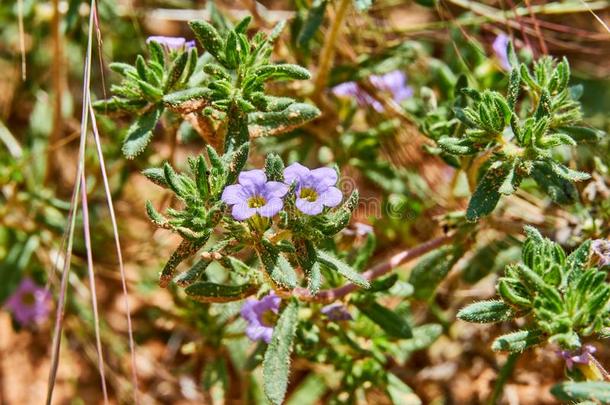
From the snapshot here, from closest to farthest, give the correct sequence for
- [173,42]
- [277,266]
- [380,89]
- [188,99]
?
[277,266]
[188,99]
[173,42]
[380,89]

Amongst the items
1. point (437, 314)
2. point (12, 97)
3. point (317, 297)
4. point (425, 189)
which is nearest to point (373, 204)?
point (425, 189)

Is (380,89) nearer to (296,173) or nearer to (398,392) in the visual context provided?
(398,392)

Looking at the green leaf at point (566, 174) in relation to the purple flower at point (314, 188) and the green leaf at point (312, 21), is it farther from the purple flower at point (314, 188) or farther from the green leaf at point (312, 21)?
the green leaf at point (312, 21)

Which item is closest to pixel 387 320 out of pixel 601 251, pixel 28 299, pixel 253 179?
pixel 601 251

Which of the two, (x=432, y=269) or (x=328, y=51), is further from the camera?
(x=328, y=51)

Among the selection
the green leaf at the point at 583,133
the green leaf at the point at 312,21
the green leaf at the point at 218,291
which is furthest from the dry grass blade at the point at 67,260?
the green leaf at the point at 583,133

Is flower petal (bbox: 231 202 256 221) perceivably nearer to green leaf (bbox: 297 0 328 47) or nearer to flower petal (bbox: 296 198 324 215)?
flower petal (bbox: 296 198 324 215)

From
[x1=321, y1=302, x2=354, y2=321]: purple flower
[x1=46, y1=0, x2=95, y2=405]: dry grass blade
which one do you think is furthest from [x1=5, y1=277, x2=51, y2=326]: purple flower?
[x1=321, y1=302, x2=354, y2=321]: purple flower

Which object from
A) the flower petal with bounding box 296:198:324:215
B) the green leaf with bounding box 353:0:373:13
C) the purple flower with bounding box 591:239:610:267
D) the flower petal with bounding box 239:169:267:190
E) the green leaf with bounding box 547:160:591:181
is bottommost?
the purple flower with bounding box 591:239:610:267
